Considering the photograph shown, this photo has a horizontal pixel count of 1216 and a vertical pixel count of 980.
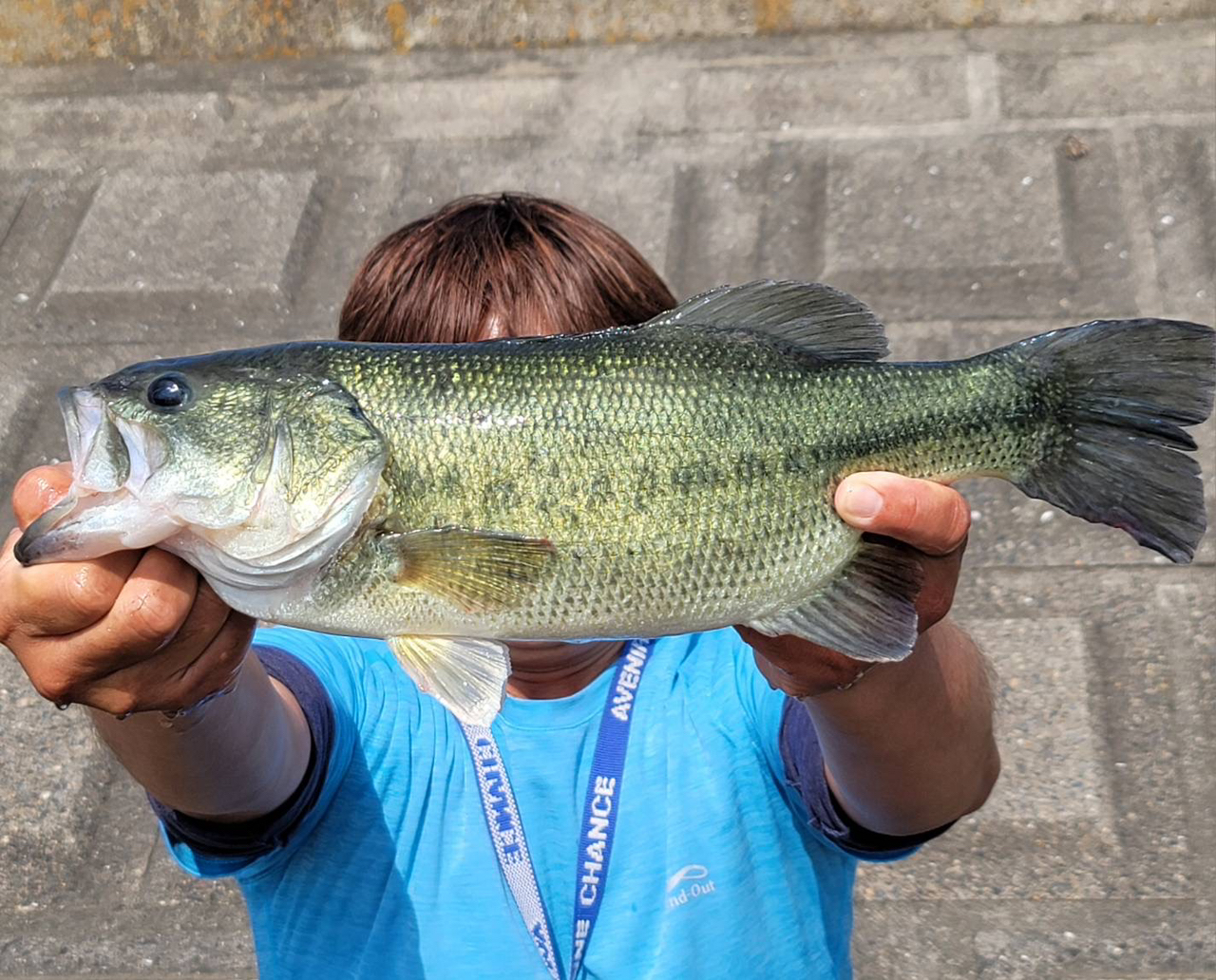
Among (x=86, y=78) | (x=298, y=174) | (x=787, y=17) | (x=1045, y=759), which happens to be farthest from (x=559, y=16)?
(x=1045, y=759)

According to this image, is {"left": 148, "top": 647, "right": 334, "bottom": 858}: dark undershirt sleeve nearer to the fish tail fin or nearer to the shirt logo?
the shirt logo

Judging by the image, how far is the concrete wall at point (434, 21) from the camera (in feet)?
23.0

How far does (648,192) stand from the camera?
6320 millimetres

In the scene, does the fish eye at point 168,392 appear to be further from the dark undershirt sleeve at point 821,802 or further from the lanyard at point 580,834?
the dark undershirt sleeve at point 821,802

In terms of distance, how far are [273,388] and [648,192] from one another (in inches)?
185

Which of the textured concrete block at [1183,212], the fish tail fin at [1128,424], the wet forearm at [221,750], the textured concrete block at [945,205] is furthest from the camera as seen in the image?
the textured concrete block at [945,205]

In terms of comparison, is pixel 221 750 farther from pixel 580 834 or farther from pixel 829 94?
pixel 829 94

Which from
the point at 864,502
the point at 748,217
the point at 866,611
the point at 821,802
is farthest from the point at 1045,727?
the point at 748,217

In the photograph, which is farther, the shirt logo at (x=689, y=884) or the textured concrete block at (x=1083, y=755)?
the textured concrete block at (x=1083, y=755)

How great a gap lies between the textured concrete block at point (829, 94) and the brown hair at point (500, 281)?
4.35 metres

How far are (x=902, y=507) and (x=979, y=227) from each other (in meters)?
4.32

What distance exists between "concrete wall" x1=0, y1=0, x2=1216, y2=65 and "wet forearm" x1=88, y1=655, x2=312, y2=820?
581cm

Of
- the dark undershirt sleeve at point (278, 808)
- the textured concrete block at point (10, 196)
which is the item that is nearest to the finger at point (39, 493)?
the dark undershirt sleeve at point (278, 808)

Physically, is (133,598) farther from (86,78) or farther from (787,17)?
(86,78)
